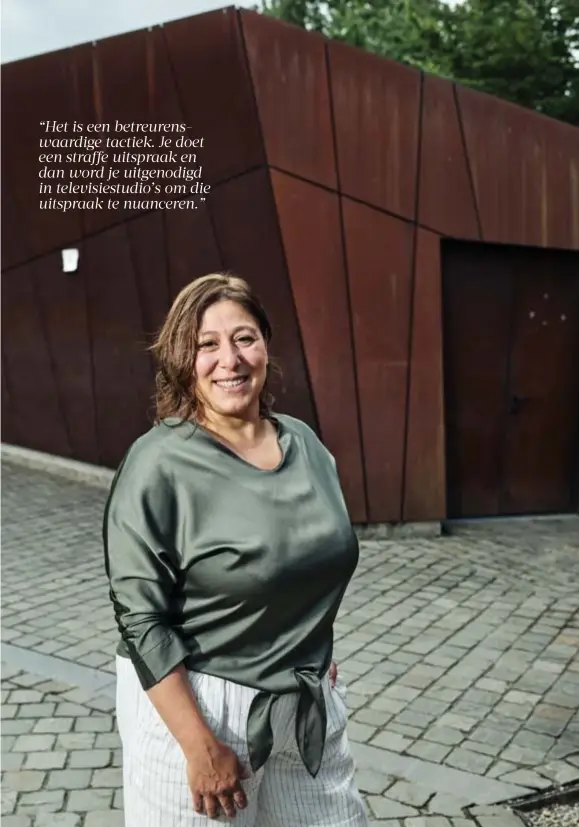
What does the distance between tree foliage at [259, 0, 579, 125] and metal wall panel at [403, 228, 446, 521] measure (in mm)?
13526

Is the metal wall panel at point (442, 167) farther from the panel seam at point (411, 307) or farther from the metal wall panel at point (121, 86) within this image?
the metal wall panel at point (121, 86)

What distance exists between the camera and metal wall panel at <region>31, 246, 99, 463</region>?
920 centimetres

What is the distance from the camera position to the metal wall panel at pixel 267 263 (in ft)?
23.1

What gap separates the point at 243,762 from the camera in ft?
5.67

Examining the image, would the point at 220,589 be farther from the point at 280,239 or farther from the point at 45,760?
→ the point at 280,239

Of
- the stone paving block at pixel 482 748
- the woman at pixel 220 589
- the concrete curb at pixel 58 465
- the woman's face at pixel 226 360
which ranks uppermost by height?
the woman's face at pixel 226 360

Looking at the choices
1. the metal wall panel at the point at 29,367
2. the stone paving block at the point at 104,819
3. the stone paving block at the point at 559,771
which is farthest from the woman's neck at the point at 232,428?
the metal wall panel at the point at 29,367

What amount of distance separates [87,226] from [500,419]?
192 inches

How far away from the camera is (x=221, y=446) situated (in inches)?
68.9

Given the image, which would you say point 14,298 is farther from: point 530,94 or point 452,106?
point 530,94

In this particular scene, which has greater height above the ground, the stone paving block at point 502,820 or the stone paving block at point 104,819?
the stone paving block at point 104,819

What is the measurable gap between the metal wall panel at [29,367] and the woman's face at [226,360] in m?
8.26

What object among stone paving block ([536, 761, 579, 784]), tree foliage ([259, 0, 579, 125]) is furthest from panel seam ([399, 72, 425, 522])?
tree foliage ([259, 0, 579, 125])

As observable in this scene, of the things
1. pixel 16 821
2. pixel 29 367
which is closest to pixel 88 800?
pixel 16 821
